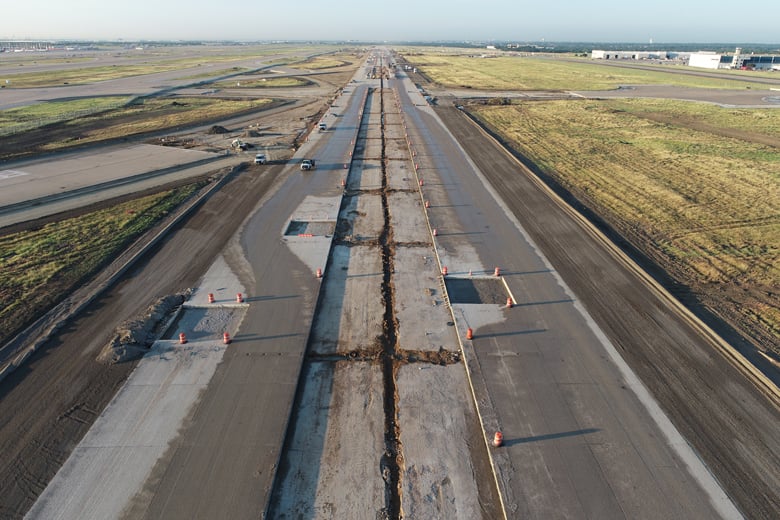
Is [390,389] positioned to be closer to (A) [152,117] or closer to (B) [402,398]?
(B) [402,398]

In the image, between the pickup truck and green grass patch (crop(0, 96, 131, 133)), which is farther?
green grass patch (crop(0, 96, 131, 133))

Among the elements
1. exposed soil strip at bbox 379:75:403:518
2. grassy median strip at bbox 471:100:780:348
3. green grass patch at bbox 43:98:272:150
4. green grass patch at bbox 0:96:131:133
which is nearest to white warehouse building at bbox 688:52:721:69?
grassy median strip at bbox 471:100:780:348

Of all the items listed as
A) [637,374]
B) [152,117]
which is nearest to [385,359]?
[637,374]

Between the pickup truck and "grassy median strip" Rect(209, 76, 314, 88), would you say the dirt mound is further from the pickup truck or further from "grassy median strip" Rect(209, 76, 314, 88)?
"grassy median strip" Rect(209, 76, 314, 88)

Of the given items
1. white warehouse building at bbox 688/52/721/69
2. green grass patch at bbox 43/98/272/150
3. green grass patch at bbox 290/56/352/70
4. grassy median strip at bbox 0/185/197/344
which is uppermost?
white warehouse building at bbox 688/52/721/69

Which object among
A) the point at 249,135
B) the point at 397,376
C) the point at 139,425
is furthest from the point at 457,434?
the point at 249,135

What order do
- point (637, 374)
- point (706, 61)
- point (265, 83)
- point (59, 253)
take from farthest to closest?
point (706, 61)
point (265, 83)
point (59, 253)
point (637, 374)
